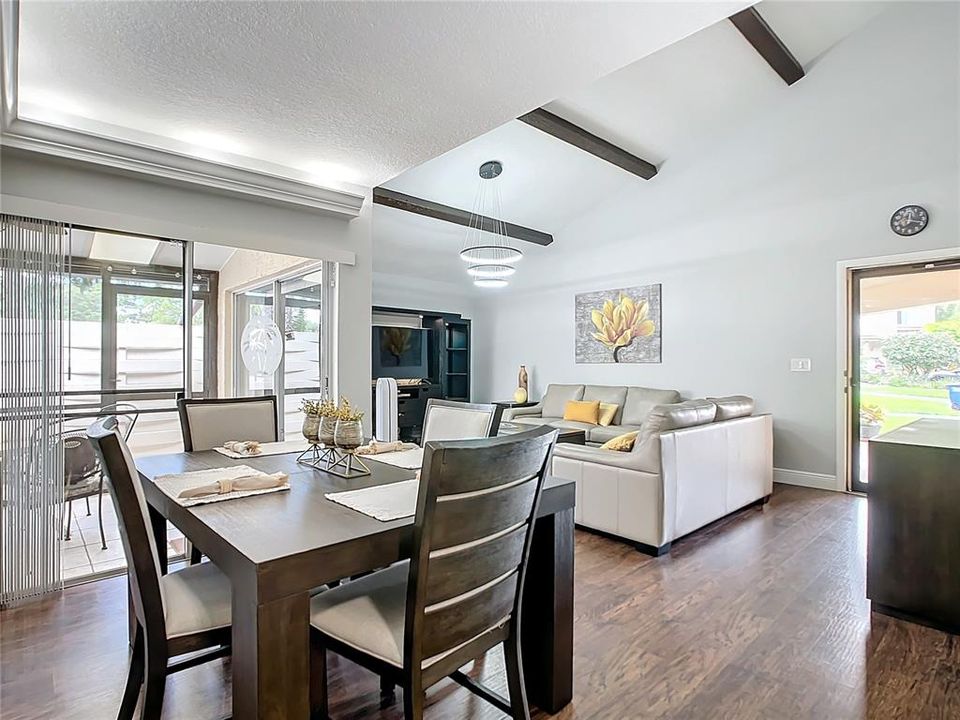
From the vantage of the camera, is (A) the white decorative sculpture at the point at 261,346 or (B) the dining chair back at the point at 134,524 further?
(A) the white decorative sculpture at the point at 261,346

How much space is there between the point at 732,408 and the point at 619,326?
2562 mm

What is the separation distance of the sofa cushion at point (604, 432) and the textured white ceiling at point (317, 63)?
3.78 m

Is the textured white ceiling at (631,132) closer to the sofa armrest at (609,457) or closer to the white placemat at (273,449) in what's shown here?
the sofa armrest at (609,457)

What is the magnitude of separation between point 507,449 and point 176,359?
2746 mm

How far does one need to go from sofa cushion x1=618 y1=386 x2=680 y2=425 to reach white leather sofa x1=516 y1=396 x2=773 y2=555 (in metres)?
1.69

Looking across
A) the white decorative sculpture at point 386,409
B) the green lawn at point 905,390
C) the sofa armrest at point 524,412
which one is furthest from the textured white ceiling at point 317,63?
the sofa armrest at point 524,412

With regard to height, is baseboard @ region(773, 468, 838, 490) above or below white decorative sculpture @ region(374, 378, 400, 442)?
below

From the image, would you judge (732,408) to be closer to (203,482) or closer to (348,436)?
(348,436)

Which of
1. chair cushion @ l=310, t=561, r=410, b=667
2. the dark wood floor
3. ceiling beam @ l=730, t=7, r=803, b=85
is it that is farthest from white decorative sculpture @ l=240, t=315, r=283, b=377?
ceiling beam @ l=730, t=7, r=803, b=85

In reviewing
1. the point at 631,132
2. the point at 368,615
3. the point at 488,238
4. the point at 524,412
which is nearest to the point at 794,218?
the point at 631,132

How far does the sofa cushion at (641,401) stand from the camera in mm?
5867

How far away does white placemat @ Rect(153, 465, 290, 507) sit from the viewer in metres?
1.56

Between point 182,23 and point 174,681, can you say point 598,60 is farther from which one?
point 174,681

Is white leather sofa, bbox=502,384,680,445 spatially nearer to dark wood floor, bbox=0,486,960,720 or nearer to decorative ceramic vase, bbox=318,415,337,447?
dark wood floor, bbox=0,486,960,720
